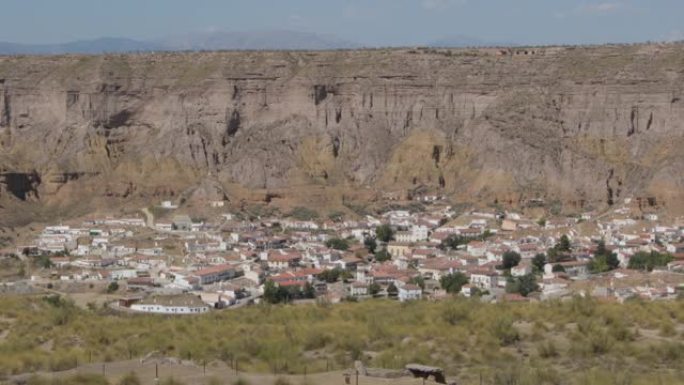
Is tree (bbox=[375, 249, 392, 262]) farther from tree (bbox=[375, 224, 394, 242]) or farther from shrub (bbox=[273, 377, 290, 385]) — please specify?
shrub (bbox=[273, 377, 290, 385])

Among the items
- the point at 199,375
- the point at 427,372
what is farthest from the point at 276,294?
the point at 427,372

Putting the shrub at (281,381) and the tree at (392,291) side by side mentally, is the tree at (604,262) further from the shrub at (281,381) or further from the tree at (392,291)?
the shrub at (281,381)

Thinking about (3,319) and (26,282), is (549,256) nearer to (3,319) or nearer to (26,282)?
(26,282)

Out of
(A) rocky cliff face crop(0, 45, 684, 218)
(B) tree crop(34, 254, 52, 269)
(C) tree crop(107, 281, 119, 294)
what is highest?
(A) rocky cliff face crop(0, 45, 684, 218)

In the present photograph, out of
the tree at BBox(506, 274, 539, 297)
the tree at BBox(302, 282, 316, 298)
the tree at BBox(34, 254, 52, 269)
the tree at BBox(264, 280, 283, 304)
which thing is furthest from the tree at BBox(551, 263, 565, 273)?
the tree at BBox(34, 254, 52, 269)

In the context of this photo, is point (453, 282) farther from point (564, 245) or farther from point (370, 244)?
point (370, 244)

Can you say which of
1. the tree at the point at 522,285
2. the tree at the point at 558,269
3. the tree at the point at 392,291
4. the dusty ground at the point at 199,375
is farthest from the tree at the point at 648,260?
the dusty ground at the point at 199,375
